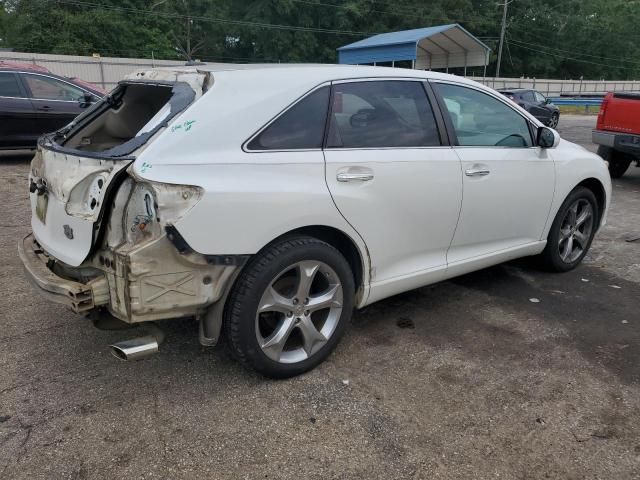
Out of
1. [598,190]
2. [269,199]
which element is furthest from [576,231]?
[269,199]

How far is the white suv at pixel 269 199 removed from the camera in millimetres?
2625

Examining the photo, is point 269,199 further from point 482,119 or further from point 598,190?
point 598,190

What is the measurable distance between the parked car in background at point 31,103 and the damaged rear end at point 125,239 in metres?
6.57

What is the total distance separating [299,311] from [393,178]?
957mm

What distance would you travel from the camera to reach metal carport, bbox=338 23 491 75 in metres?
27.8

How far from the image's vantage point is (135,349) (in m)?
2.67

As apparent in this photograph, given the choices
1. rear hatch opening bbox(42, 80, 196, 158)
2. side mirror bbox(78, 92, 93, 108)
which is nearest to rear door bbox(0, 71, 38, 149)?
side mirror bbox(78, 92, 93, 108)

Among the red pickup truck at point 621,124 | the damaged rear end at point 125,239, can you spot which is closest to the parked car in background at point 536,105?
the red pickup truck at point 621,124

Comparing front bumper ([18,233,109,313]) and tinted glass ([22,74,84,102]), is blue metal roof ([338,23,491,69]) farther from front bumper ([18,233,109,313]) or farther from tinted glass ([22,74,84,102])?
front bumper ([18,233,109,313])

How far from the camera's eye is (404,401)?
2951mm

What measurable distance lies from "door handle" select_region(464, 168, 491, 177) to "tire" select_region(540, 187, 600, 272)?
44.8 inches

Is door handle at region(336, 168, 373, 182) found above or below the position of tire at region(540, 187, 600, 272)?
above

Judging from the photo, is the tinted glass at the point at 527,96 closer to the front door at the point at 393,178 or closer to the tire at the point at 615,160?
the tire at the point at 615,160

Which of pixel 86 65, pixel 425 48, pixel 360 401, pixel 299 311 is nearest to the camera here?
pixel 360 401
